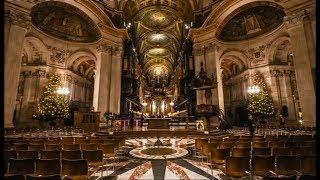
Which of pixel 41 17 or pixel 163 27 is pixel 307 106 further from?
pixel 163 27

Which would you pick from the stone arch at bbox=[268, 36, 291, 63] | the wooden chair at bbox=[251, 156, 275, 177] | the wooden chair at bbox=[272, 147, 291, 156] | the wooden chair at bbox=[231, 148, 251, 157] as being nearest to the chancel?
the stone arch at bbox=[268, 36, 291, 63]

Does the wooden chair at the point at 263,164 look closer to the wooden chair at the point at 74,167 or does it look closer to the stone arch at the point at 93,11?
the wooden chair at the point at 74,167

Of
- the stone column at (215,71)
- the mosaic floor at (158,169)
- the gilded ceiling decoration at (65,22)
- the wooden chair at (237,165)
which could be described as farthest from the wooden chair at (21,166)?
the stone column at (215,71)

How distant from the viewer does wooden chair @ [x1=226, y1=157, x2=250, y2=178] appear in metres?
3.84

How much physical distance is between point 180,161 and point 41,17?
58.7ft

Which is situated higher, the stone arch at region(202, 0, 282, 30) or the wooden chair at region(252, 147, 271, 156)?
the stone arch at region(202, 0, 282, 30)

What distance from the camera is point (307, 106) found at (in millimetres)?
10047

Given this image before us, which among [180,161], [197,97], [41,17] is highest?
[41,17]

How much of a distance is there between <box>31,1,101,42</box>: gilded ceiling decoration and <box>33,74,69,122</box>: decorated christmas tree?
542 centimetres

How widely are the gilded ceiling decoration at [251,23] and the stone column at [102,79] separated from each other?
12067mm

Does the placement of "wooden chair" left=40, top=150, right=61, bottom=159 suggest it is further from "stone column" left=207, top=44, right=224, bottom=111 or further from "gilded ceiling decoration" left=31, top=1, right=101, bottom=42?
"stone column" left=207, top=44, right=224, bottom=111

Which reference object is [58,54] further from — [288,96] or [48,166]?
[288,96]
